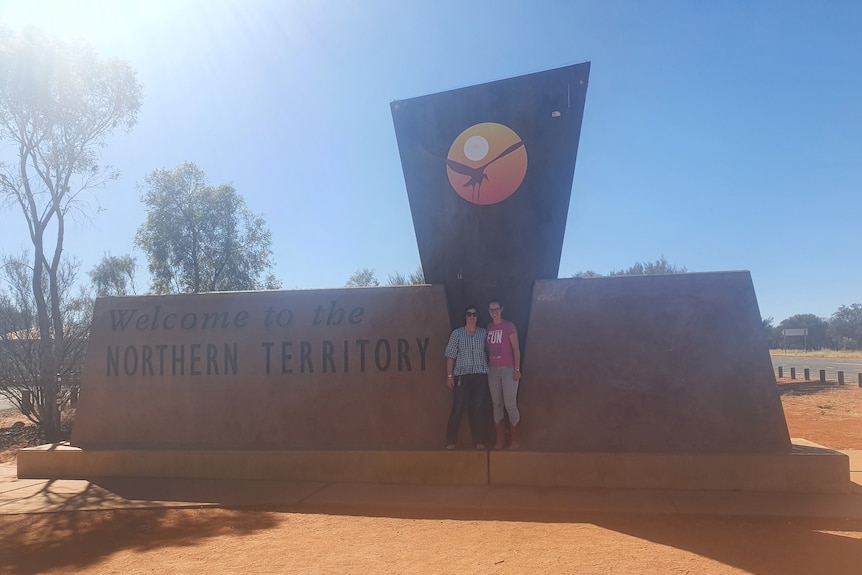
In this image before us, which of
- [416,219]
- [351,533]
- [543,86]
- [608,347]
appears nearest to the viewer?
[351,533]

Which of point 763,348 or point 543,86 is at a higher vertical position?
point 543,86

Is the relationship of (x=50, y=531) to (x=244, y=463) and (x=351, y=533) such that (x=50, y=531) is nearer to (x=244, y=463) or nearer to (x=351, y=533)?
(x=244, y=463)

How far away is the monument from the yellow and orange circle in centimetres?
2

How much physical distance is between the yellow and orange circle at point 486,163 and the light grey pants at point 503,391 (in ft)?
7.45

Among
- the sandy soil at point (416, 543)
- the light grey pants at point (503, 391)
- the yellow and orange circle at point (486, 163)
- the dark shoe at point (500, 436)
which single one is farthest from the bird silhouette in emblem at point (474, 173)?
the sandy soil at point (416, 543)

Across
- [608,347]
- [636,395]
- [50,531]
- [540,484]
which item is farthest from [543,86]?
[50,531]

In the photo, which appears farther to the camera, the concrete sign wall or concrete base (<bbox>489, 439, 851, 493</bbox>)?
the concrete sign wall

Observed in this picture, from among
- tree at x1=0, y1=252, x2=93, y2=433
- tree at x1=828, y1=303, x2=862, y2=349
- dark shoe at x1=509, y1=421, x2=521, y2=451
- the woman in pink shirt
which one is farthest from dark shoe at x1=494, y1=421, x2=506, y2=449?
tree at x1=828, y1=303, x2=862, y2=349

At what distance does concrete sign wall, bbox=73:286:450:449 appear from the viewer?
24.7 ft

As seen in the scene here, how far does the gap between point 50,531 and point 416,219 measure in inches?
204

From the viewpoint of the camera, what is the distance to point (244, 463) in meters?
7.28

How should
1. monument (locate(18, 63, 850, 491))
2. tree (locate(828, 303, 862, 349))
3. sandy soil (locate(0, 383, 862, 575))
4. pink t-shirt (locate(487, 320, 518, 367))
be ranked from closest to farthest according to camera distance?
sandy soil (locate(0, 383, 862, 575)) → monument (locate(18, 63, 850, 491)) → pink t-shirt (locate(487, 320, 518, 367)) → tree (locate(828, 303, 862, 349))

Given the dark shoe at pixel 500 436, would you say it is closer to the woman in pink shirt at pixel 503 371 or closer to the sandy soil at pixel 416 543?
the woman in pink shirt at pixel 503 371

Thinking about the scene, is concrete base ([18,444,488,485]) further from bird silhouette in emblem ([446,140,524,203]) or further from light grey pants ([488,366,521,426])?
bird silhouette in emblem ([446,140,524,203])
